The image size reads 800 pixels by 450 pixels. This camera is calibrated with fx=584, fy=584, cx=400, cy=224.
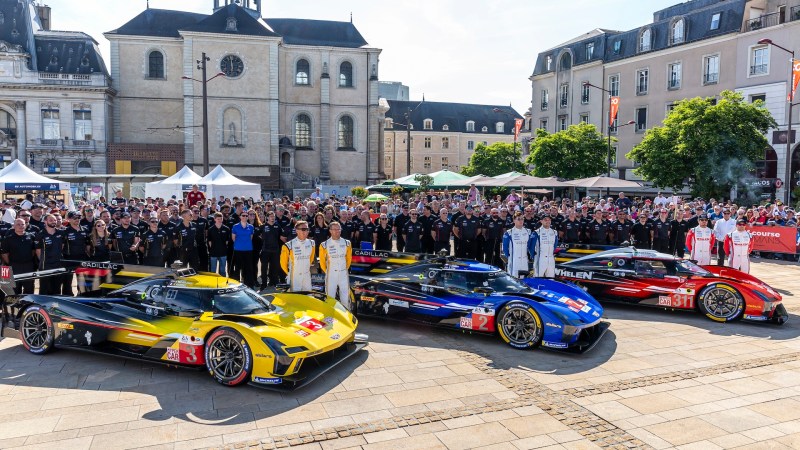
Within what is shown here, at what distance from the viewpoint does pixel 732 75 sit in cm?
3703

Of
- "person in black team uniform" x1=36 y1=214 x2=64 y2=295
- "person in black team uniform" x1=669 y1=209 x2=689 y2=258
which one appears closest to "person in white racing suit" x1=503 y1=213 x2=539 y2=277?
"person in black team uniform" x1=669 y1=209 x2=689 y2=258

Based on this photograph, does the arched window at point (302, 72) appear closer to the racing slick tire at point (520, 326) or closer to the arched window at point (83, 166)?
the arched window at point (83, 166)

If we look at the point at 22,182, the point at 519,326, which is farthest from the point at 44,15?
the point at 519,326

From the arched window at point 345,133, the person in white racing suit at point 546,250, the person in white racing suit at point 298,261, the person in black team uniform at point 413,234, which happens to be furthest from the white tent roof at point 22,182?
the arched window at point 345,133

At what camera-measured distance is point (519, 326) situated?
8.91m

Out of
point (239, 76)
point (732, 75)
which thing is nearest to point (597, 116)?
point (732, 75)

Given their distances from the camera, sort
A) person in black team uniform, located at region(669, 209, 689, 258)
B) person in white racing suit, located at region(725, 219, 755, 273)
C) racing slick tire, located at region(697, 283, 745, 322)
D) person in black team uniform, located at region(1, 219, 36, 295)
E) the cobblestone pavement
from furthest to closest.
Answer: person in black team uniform, located at region(669, 209, 689, 258) → person in white racing suit, located at region(725, 219, 755, 273) → racing slick tire, located at region(697, 283, 745, 322) → person in black team uniform, located at region(1, 219, 36, 295) → the cobblestone pavement

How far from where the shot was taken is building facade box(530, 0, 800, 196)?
3434 centimetres

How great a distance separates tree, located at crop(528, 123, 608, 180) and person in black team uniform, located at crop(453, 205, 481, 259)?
25.6 m

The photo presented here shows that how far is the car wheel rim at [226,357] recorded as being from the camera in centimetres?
716

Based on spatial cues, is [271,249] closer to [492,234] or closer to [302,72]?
[492,234]

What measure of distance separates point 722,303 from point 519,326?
14.3ft

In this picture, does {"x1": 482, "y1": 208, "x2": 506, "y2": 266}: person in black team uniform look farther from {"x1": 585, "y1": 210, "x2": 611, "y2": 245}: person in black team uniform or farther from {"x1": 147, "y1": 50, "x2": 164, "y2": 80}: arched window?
{"x1": 147, "y1": 50, "x2": 164, "y2": 80}: arched window

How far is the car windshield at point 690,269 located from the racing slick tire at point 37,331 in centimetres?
1066
